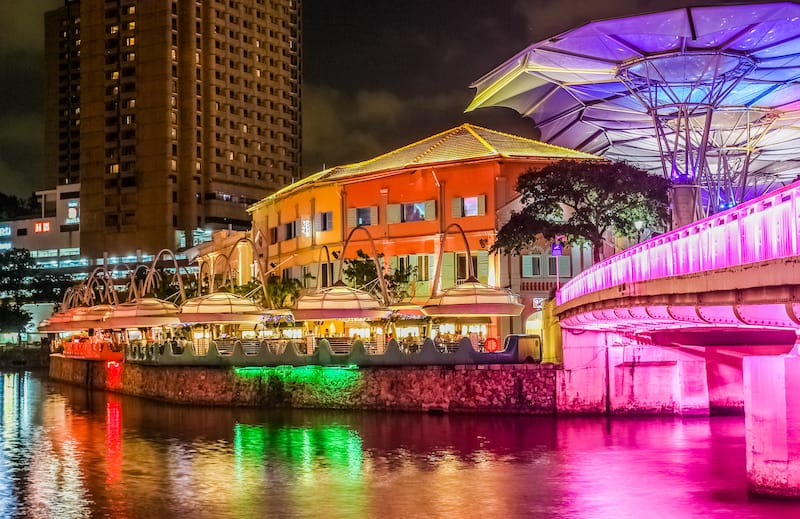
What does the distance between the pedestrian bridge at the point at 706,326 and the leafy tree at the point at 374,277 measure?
24606mm

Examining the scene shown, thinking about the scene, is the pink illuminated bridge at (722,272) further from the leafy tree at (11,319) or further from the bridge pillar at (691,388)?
the leafy tree at (11,319)

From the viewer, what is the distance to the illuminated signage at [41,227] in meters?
174

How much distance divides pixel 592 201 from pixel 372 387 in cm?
1749

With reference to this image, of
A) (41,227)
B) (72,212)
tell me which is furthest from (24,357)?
(41,227)

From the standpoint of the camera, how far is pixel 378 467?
123 feet

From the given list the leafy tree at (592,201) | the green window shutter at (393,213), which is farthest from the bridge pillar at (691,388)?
the green window shutter at (393,213)

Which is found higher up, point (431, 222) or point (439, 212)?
point (439, 212)

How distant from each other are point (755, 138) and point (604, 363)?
29.8 metres

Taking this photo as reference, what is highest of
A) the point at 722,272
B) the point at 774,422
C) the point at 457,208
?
the point at 457,208

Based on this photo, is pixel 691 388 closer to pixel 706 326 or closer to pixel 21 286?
pixel 706 326

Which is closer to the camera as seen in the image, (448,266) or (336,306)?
(336,306)

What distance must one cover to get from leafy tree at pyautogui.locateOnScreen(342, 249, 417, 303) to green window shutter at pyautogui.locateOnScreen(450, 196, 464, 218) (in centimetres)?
503

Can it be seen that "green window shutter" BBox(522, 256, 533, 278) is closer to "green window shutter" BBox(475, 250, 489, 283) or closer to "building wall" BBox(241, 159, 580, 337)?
"building wall" BBox(241, 159, 580, 337)

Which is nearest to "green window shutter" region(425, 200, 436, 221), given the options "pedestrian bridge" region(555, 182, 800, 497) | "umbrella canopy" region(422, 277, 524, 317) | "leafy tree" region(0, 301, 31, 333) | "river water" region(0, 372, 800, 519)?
"umbrella canopy" region(422, 277, 524, 317)
